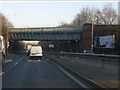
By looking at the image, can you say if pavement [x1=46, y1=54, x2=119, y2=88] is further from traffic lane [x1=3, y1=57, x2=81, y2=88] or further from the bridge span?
the bridge span

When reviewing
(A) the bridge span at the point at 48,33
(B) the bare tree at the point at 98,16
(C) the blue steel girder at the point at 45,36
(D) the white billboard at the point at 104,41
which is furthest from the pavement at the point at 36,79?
(B) the bare tree at the point at 98,16

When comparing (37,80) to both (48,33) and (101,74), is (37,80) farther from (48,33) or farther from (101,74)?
(48,33)

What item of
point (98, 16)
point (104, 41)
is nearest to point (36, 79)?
point (104, 41)

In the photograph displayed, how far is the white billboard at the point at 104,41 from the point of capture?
96.1m

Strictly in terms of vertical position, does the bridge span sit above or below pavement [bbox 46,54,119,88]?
above

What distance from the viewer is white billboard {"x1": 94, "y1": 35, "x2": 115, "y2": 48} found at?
96.1 meters

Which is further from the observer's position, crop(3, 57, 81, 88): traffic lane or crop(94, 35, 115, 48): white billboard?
crop(94, 35, 115, 48): white billboard

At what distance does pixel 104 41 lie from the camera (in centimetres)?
10281

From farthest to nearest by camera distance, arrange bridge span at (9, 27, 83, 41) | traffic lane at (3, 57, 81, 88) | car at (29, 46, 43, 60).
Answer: bridge span at (9, 27, 83, 41) → car at (29, 46, 43, 60) → traffic lane at (3, 57, 81, 88)

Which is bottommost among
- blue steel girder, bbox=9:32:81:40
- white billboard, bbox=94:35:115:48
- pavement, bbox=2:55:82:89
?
pavement, bbox=2:55:82:89

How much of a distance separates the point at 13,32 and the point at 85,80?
327 ft

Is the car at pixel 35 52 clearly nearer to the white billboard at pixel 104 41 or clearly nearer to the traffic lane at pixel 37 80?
the traffic lane at pixel 37 80

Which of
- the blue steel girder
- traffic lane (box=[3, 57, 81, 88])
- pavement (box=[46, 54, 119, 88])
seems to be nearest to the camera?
pavement (box=[46, 54, 119, 88])

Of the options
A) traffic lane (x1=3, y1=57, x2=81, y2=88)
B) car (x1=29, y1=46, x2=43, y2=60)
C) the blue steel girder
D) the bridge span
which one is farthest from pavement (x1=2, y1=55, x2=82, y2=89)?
the bridge span
